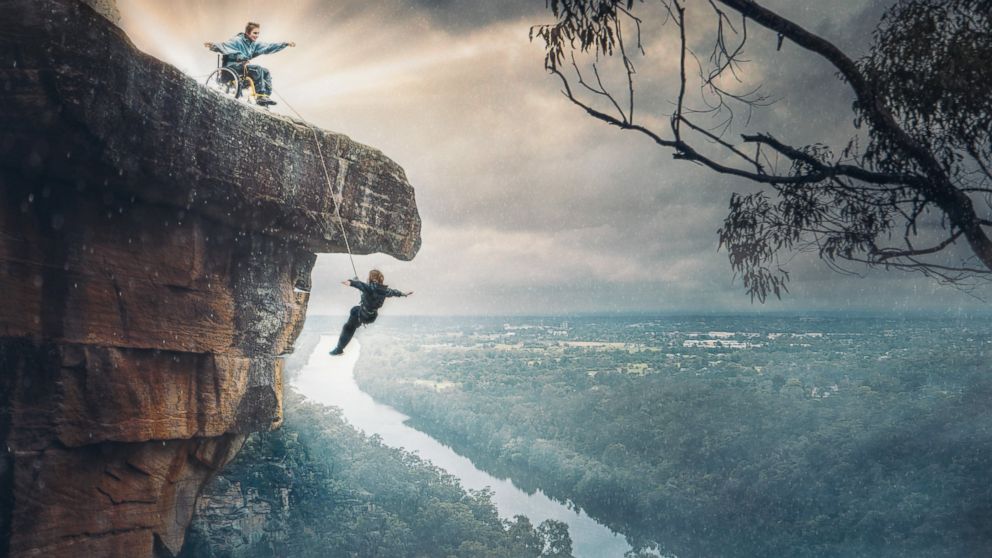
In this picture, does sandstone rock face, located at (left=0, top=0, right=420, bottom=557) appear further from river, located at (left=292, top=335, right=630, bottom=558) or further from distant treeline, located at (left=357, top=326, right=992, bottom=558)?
distant treeline, located at (left=357, top=326, right=992, bottom=558)

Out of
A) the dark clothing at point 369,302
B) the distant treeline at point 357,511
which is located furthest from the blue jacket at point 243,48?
the distant treeline at point 357,511

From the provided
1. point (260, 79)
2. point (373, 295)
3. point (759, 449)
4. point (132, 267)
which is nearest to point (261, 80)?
point (260, 79)

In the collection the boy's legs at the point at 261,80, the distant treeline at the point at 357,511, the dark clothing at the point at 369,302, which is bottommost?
the distant treeline at the point at 357,511

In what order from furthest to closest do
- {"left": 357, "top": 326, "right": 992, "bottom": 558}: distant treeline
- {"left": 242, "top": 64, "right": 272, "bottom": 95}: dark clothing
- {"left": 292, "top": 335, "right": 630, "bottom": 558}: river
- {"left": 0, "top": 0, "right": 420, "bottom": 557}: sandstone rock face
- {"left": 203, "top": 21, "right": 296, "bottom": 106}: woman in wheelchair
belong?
{"left": 292, "top": 335, "right": 630, "bottom": 558}: river, {"left": 357, "top": 326, "right": 992, "bottom": 558}: distant treeline, {"left": 242, "top": 64, "right": 272, "bottom": 95}: dark clothing, {"left": 203, "top": 21, "right": 296, "bottom": 106}: woman in wheelchair, {"left": 0, "top": 0, "right": 420, "bottom": 557}: sandstone rock face

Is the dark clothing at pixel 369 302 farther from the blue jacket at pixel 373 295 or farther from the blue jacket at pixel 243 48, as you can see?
the blue jacket at pixel 243 48

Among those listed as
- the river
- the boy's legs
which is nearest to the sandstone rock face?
the boy's legs

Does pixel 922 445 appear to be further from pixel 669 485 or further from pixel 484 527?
pixel 484 527
